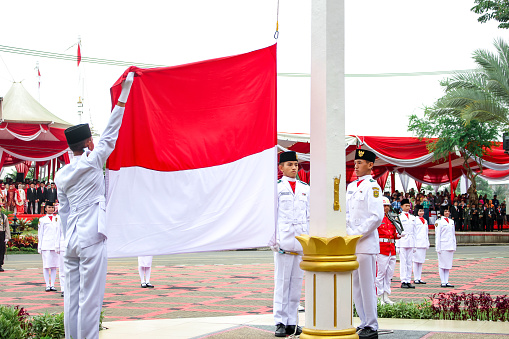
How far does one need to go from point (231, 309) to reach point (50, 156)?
84.8 ft

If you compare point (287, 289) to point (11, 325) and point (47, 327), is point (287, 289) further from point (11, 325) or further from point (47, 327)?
point (11, 325)

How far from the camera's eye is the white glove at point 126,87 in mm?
5301

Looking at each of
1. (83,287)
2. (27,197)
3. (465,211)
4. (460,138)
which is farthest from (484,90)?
(27,197)

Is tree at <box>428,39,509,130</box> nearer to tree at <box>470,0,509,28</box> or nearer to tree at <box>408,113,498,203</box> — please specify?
tree at <box>408,113,498,203</box>

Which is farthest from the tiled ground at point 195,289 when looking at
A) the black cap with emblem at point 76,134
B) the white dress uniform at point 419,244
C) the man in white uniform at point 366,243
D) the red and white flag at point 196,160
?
the black cap with emblem at point 76,134

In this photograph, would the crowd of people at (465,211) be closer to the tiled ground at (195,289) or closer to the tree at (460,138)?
the tree at (460,138)

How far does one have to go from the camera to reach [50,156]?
109 ft

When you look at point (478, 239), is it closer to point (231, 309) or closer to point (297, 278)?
point (231, 309)

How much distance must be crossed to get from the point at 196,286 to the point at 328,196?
9.26 metres

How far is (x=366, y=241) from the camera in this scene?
22.0 feet

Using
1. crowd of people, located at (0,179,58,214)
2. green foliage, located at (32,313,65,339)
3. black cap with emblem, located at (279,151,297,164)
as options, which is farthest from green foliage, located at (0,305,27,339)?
A: crowd of people, located at (0,179,58,214)

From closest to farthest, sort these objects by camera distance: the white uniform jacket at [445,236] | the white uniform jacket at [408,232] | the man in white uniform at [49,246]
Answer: the man in white uniform at [49,246], the white uniform jacket at [445,236], the white uniform jacket at [408,232]

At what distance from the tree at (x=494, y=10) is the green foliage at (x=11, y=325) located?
35.9 feet

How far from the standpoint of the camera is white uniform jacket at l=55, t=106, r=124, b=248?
522 centimetres
